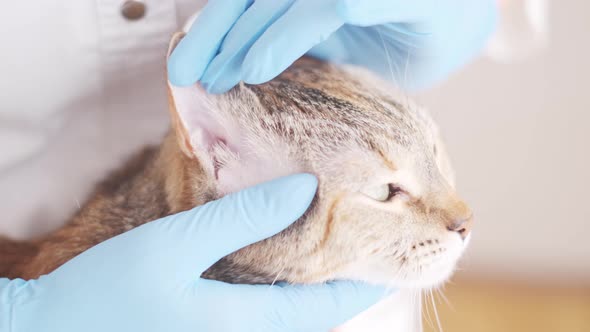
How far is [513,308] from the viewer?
9.66 ft

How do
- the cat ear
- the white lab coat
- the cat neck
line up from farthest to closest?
the white lab coat < the cat neck < the cat ear

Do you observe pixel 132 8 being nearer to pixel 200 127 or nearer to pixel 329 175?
pixel 200 127

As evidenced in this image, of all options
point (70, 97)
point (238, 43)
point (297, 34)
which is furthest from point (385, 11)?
point (70, 97)

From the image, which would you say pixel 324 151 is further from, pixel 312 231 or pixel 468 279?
pixel 468 279

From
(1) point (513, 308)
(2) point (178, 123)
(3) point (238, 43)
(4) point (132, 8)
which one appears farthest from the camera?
(1) point (513, 308)

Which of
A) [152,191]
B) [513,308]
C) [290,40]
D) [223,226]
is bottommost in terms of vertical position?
[513,308]

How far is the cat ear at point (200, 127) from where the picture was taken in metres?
1.05

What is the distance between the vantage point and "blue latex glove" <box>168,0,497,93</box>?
1.09 metres

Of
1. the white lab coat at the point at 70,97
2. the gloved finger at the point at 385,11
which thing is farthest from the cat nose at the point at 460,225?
the white lab coat at the point at 70,97

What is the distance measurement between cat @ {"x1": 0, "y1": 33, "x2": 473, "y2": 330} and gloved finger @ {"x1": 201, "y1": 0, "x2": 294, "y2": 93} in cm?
3

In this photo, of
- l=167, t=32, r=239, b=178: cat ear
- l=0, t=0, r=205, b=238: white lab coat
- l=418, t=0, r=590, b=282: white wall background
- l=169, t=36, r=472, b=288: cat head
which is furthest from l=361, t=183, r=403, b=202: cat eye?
l=418, t=0, r=590, b=282: white wall background

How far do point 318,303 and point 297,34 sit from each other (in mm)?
492

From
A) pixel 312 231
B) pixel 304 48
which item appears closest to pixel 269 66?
pixel 304 48

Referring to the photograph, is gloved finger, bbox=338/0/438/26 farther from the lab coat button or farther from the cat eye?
the lab coat button
